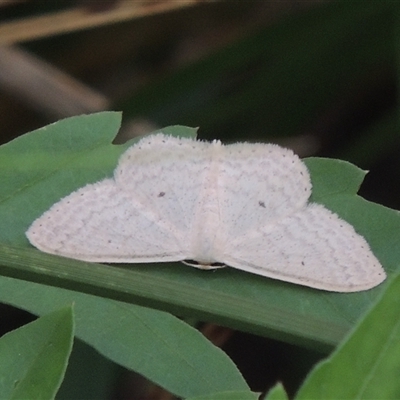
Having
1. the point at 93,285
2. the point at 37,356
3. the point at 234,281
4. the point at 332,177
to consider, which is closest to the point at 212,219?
the point at 234,281

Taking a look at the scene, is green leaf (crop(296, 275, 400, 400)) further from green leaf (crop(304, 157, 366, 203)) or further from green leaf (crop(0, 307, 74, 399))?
green leaf (crop(304, 157, 366, 203))

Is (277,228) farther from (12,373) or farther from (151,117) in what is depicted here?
(151,117)

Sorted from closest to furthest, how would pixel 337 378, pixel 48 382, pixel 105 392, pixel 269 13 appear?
pixel 337 378, pixel 48 382, pixel 105 392, pixel 269 13

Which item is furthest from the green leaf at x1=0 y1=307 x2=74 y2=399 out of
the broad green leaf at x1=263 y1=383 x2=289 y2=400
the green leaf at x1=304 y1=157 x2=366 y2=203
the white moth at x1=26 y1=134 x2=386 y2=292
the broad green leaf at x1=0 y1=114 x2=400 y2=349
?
the green leaf at x1=304 y1=157 x2=366 y2=203

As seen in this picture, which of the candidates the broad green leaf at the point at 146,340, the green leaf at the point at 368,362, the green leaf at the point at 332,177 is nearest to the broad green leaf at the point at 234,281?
the green leaf at the point at 332,177

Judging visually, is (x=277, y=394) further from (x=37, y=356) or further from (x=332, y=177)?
(x=332, y=177)

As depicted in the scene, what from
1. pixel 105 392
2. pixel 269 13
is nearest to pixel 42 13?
pixel 269 13

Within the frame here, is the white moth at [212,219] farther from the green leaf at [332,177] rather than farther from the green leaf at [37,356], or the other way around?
the green leaf at [37,356]
